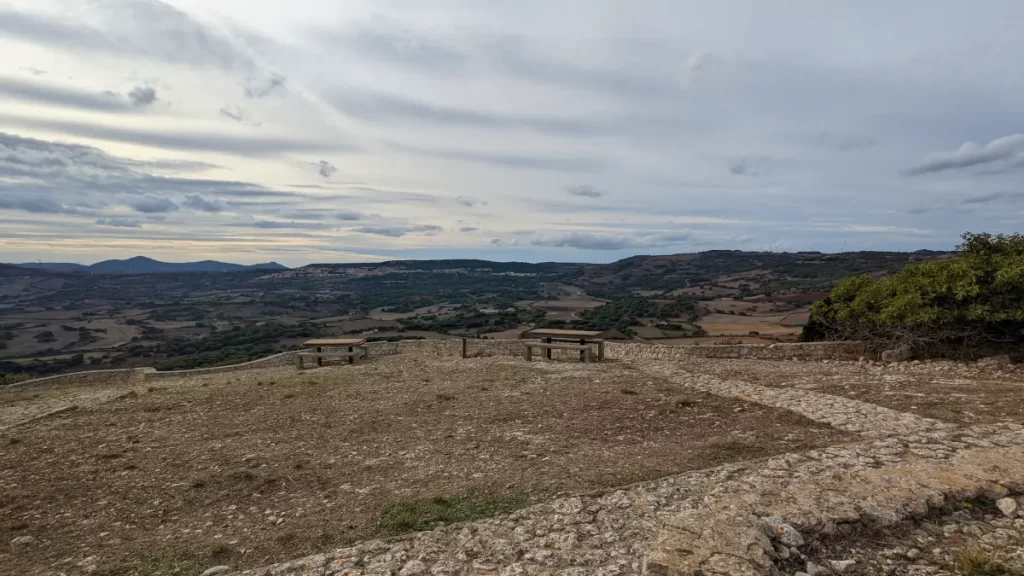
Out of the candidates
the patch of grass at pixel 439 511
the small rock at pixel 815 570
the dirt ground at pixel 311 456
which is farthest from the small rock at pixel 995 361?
the patch of grass at pixel 439 511

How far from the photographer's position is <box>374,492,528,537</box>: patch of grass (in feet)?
16.7

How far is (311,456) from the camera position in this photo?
24.6 feet

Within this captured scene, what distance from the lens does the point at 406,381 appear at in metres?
13.6

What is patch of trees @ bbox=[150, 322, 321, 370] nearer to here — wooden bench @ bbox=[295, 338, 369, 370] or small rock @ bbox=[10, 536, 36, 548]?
wooden bench @ bbox=[295, 338, 369, 370]

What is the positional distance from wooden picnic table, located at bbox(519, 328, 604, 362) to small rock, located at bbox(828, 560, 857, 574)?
38.9ft

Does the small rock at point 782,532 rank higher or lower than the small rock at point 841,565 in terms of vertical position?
higher

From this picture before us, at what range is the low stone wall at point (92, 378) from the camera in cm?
1627

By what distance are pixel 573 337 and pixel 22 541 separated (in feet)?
44.4

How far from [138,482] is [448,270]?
4322 inches

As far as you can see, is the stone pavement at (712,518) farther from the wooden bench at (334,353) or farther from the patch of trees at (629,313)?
the patch of trees at (629,313)

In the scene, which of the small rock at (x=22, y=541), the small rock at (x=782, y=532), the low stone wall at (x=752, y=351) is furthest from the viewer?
the low stone wall at (x=752, y=351)

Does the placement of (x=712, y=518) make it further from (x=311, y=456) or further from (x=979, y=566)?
(x=311, y=456)

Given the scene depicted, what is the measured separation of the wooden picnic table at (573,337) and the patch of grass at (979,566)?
12042 millimetres

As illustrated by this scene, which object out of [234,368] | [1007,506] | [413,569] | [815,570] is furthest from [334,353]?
[1007,506]
